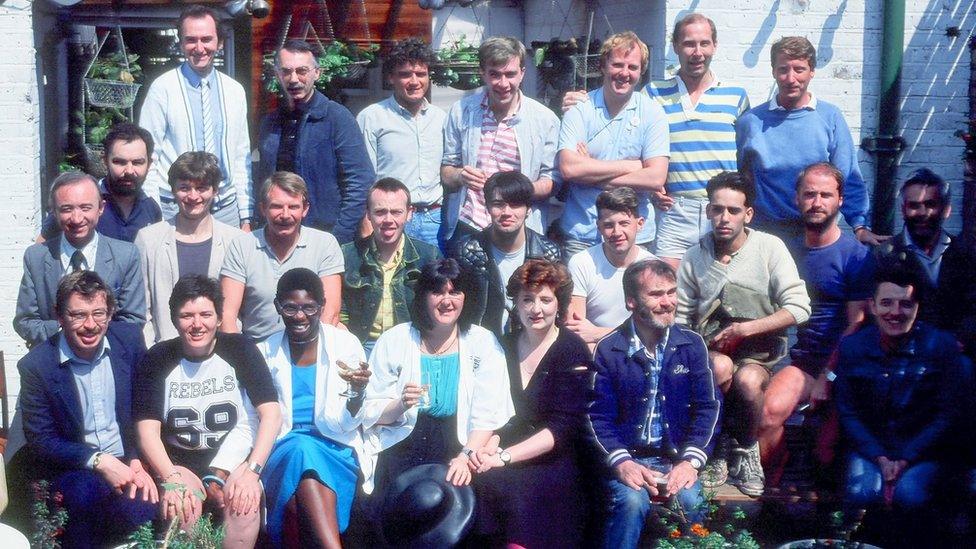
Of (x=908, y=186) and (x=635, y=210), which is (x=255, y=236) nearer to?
(x=635, y=210)

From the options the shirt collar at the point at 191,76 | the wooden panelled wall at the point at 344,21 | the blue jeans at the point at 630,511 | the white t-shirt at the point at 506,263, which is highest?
the wooden panelled wall at the point at 344,21

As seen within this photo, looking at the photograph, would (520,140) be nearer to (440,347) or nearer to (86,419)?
(440,347)

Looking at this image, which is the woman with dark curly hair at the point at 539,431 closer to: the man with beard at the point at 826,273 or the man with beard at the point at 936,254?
the man with beard at the point at 826,273

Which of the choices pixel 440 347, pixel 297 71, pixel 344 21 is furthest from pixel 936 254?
pixel 344 21

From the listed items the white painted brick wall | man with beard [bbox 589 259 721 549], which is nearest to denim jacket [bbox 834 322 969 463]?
man with beard [bbox 589 259 721 549]

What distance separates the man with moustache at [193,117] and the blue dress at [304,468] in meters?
1.24

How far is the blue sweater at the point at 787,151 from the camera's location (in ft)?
17.7

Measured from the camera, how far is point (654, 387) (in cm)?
473

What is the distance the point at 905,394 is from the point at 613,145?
5.14 feet

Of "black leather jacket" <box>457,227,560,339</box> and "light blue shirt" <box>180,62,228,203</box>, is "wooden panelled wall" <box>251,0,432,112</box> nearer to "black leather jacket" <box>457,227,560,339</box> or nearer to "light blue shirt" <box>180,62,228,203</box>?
"light blue shirt" <box>180,62,228,203</box>

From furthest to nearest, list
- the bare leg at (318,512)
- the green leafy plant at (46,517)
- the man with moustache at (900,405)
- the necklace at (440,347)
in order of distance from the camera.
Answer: the necklace at (440,347)
the man with moustache at (900,405)
the bare leg at (318,512)
the green leafy plant at (46,517)

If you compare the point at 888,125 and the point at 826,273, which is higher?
the point at 888,125

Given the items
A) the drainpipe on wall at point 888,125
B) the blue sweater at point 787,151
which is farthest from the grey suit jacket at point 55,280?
the drainpipe on wall at point 888,125

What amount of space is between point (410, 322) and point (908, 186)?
1.97 meters
